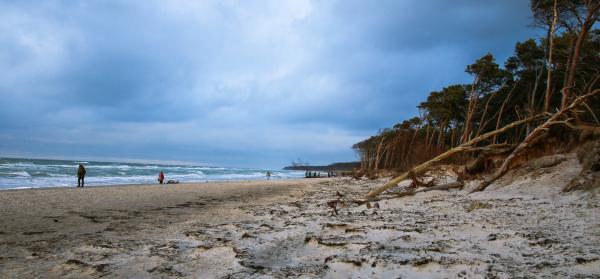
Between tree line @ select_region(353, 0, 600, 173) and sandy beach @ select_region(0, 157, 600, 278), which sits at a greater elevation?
tree line @ select_region(353, 0, 600, 173)

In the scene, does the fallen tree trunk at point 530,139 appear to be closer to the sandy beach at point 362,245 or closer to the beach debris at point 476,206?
the sandy beach at point 362,245

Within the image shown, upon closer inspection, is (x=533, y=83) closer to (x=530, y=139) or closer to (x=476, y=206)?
(x=530, y=139)

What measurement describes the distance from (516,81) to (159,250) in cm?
2356

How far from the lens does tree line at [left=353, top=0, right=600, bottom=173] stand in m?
9.83

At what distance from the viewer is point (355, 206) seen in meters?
7.48

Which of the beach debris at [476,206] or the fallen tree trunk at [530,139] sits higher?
the fallen tree trunk at [530,139]

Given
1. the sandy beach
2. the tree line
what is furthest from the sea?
the tree line

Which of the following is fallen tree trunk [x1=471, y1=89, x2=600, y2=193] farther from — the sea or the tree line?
the sea

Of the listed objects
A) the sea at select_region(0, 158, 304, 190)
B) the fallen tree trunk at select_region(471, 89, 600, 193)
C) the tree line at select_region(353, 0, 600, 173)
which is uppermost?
the tree line at select_region(353, 0, 600, 173)

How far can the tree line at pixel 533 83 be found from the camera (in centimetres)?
983

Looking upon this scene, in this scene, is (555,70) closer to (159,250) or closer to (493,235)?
(493,235)

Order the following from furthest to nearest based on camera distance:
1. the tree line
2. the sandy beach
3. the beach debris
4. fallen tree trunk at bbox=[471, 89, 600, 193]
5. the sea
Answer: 1. the sea
2. the tree line
3. fallen tree trunk at bbox=[471, 89, 600, 193]
4. the beach debris
5. the sandy beach

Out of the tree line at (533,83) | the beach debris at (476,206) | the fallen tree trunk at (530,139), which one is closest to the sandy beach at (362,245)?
the beach debris at (476,206)

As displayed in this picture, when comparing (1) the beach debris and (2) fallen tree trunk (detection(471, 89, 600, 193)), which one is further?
(2) fallen tree trunk (detection(471, 89, 600, 193))
